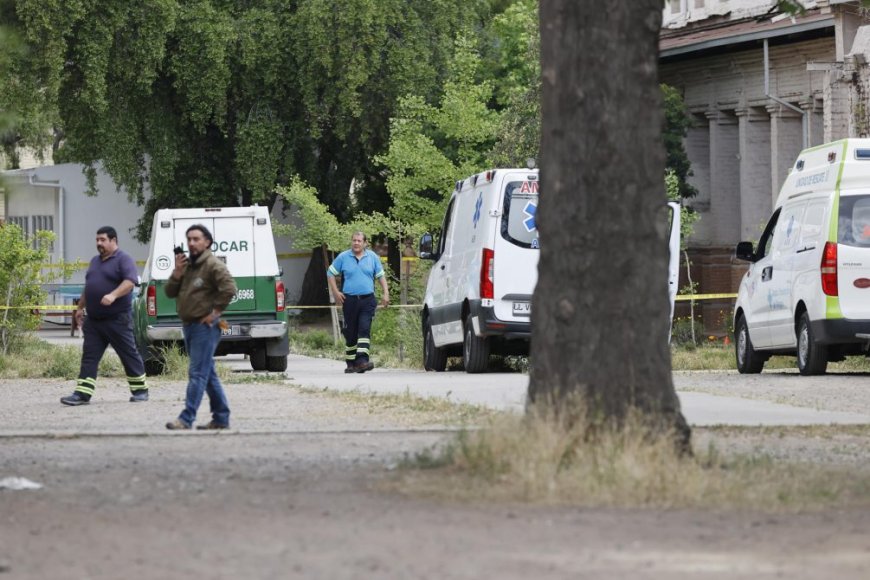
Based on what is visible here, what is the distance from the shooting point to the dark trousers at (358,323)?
898 inches

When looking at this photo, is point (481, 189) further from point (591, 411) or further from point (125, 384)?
point (591, 411)

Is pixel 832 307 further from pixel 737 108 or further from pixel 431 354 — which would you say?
pixel 737 108

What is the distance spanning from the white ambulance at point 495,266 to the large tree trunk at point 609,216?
10.1m

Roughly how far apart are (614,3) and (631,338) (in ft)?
5.82

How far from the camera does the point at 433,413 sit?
14.8 meters

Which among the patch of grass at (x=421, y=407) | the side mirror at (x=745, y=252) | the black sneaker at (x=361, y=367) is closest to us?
the patch of grass at (x=421, y=407)

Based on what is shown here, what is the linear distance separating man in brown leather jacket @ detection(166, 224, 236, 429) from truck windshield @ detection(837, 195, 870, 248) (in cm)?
826

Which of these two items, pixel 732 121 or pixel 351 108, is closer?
pixel 351 108

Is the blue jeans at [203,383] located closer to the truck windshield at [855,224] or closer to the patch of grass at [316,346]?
the truck windshield at [855,224]

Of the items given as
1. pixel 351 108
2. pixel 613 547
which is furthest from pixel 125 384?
pixel 351 108

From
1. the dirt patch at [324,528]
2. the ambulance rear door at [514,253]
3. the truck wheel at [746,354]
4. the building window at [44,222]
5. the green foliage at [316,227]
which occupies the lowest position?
the dirt patch at [324,528]

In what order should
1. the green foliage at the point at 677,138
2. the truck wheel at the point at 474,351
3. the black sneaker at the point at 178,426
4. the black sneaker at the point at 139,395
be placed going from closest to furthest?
the black sneaker at the point at 178,426, the black sneaker at the point at 139,395, the truck wheel at the point at 474,351, the green foliage at the point at 677,138

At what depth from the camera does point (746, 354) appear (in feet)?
74.7

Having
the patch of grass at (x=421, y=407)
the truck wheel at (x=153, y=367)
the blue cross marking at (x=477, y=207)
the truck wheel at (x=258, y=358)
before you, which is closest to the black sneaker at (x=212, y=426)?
the patch of grass at (x=421, y=407)
